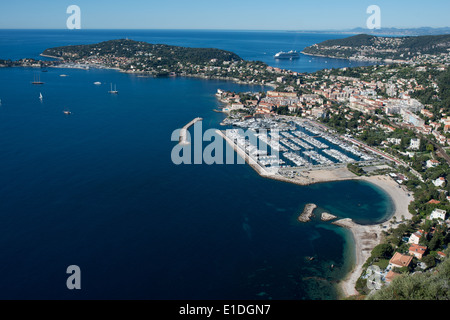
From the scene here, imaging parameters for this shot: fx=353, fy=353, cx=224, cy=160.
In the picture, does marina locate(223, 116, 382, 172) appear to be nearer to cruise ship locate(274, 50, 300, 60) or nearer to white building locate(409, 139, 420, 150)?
white building locate(409, 139, 420, 150)

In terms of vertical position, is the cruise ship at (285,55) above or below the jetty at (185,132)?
above

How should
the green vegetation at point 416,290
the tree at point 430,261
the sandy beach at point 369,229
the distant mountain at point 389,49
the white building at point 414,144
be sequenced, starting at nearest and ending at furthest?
1. the green vegetation at point 416,290
2. the sandy beach at point 369,229
3. the tree at point 430,261
4. the white building at point 414,144
5. the distant mountain at point 389,49

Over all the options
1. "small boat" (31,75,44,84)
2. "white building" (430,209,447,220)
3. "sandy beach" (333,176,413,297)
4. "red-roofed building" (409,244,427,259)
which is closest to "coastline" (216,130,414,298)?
"sandy beach" (333,176,413,297)

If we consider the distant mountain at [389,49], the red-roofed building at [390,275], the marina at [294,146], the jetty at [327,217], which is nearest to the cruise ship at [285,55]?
the distant mountain at [389,49]

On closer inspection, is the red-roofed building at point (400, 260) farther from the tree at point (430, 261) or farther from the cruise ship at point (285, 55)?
the cruise ship at point (285, 55)

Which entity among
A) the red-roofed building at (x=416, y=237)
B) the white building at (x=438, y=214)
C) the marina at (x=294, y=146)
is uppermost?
the marina at (x=294, y=146)

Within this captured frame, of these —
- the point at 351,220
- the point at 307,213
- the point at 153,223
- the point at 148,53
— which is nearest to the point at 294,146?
the point at 307,213
